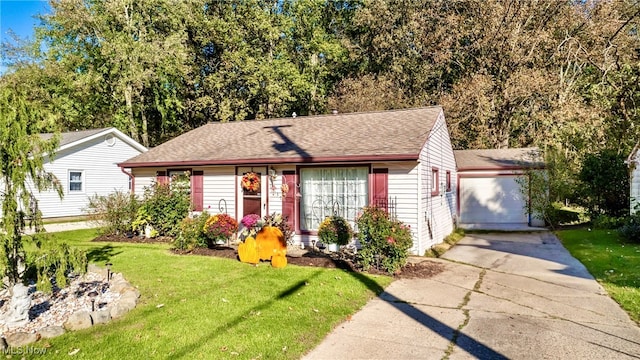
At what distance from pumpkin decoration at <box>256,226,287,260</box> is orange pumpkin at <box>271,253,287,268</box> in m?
0.19

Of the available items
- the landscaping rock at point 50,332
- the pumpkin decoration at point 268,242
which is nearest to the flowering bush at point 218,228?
the pumpkin decoration at point 268,242

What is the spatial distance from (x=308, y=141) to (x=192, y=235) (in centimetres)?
432

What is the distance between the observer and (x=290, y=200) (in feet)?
36.2

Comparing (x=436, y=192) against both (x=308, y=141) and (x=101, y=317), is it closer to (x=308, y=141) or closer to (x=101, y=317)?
(x=308, y=141)

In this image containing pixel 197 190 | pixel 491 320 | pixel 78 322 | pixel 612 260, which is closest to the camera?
pixel 78 322

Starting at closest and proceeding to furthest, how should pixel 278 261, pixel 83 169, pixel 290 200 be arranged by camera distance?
pixel 278 261 < pixel 290 200 < pixel 83 169

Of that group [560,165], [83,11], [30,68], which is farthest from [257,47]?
[560,165]

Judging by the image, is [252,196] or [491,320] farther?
[252,196]

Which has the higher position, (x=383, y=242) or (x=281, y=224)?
(x=281, y=224)

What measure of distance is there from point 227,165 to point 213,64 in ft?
57.6

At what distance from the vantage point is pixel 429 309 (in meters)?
5.80

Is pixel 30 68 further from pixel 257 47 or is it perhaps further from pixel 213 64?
pixel 257 47

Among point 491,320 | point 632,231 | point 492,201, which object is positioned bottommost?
point 491,320

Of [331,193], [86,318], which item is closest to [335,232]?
[331,193]
